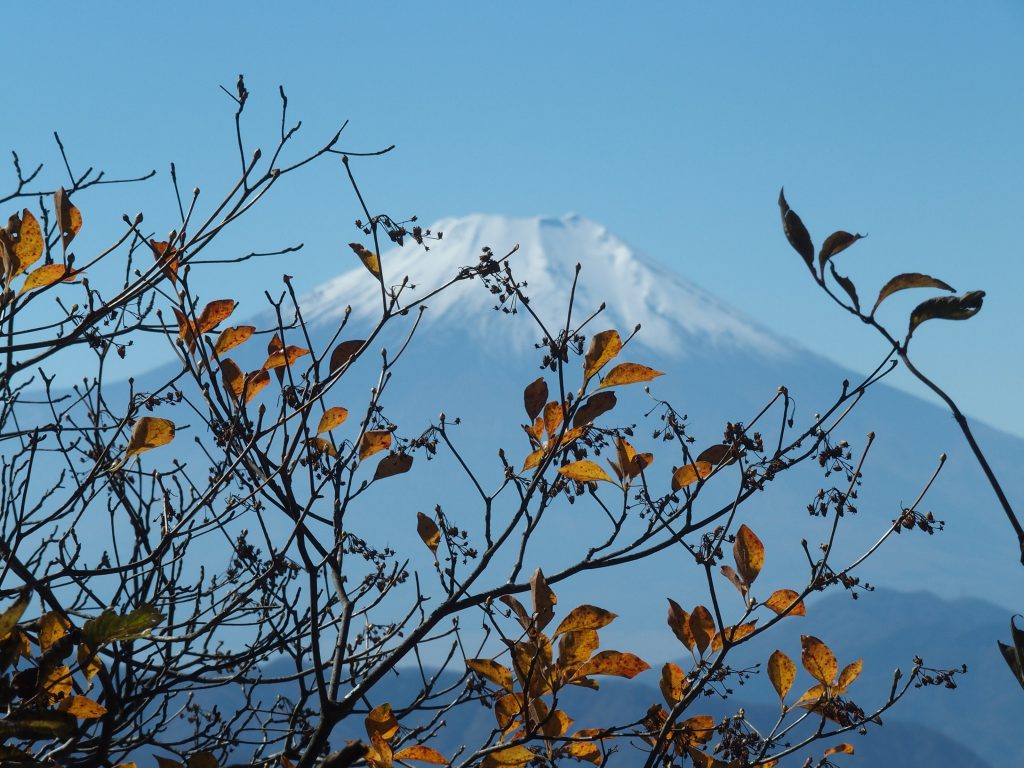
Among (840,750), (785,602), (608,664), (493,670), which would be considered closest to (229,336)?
(493,670)

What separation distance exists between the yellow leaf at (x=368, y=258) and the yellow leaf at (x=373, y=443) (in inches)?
12.3

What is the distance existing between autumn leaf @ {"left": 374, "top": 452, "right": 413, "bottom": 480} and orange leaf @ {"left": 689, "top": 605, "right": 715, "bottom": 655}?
0.60 metres

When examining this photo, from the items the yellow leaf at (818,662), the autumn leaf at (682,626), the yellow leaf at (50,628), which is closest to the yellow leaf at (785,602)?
the yellow leaf at (818,662)

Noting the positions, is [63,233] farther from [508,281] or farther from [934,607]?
[934,607]

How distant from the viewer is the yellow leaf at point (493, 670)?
1.73 meters

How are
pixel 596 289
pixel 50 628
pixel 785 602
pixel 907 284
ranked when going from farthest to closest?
pixel 596 289
pixel 785 602
pixel 50 628
pixel 907 284

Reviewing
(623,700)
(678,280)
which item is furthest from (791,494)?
(623,700)

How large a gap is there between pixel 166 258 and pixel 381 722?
95 cm

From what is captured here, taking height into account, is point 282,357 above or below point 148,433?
above

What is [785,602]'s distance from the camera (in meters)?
1.98

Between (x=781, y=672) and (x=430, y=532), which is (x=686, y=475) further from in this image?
(x=430, y=532)

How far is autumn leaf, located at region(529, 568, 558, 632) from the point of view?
1.60 m

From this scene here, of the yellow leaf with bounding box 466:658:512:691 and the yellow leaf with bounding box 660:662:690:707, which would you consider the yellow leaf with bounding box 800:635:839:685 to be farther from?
the yellow leaf with bounding box 466:658:512:691

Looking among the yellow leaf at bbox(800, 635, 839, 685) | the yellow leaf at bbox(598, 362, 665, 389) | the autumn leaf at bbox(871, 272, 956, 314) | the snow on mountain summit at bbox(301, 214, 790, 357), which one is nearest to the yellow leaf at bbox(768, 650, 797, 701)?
the yellow leaf at bbox(800, 635, 839, 685)
